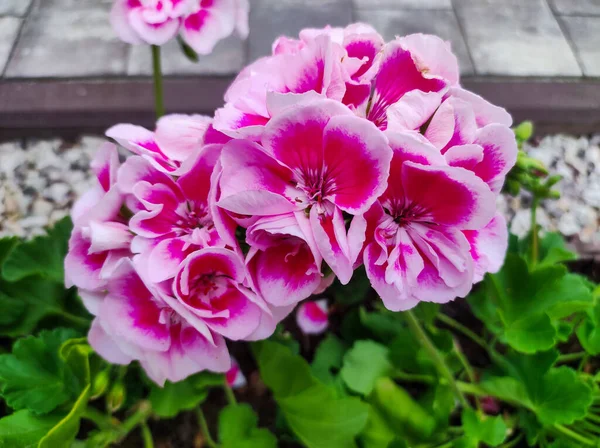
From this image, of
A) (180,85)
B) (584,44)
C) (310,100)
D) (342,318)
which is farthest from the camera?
(584,44)

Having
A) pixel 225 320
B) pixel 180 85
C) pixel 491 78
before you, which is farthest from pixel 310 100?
pixel 491 78

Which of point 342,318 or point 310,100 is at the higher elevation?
point 310,100

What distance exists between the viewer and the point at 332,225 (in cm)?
48

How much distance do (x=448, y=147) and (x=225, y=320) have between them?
0.26 m

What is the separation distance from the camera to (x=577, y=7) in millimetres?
1955

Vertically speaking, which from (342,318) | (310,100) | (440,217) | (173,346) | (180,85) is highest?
(310,100)

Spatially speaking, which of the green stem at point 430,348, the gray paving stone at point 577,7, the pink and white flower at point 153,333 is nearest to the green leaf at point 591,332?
the green stem at point 430,348

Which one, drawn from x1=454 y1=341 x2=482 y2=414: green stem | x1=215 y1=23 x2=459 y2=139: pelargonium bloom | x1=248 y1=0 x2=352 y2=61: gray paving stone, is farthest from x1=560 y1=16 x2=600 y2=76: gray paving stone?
x1=215 y1=23 x2=459 y2=139: pelargonium bloom

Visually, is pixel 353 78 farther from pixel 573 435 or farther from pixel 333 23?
pixel 333 23

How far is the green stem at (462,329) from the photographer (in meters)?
1.13

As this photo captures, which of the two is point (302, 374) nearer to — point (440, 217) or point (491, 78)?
point (440, 217)

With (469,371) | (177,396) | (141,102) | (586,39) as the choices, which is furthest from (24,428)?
(586,39)

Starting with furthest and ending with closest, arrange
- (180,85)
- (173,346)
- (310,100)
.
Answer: (180,85), (173,346), (310,100)

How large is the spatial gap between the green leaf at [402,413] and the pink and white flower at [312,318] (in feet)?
0.84
